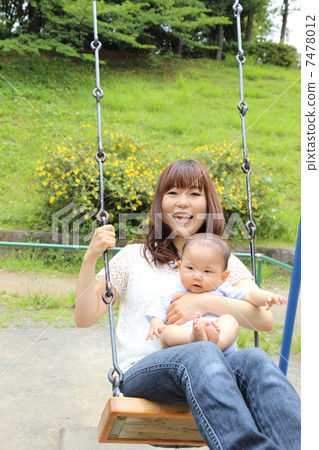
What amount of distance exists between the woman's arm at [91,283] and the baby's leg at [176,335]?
21cm

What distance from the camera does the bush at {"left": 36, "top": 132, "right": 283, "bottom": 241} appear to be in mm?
4086

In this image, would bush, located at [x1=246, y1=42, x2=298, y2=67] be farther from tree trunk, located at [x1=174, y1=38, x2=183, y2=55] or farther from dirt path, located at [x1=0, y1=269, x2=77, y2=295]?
dirt path, located at [x1=0, y1=269, x2=77, y2=295]

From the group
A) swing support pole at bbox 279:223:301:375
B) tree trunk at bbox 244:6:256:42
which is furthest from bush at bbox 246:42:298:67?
swing support pole at bbox 279:223:301:375

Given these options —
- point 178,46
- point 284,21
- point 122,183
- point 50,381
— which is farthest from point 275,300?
point 284,21

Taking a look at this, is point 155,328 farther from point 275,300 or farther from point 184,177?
point 184,177

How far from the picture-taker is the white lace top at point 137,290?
4.14ft

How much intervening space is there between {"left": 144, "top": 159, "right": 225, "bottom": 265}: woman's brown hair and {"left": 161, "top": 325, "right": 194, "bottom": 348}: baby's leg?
23cm

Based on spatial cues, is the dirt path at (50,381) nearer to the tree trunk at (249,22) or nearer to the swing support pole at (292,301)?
the swing support pole at (292,301)

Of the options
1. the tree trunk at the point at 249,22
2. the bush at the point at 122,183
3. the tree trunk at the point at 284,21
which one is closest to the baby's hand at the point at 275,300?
the bush at the point at 122,183

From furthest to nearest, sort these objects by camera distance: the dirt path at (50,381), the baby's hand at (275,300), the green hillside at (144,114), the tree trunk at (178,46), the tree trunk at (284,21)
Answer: the tree trunk at (284,21)
the tree trunk at (178,46)
the green hillside at (144,114)
the dirt path at (50,381)
the baby's hand at (275,300)

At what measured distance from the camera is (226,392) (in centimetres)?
100

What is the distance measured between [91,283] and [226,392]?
434 mm

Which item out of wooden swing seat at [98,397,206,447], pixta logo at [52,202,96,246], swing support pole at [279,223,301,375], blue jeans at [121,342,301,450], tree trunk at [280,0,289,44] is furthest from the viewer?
tree trunk at [280,0,289,44]
